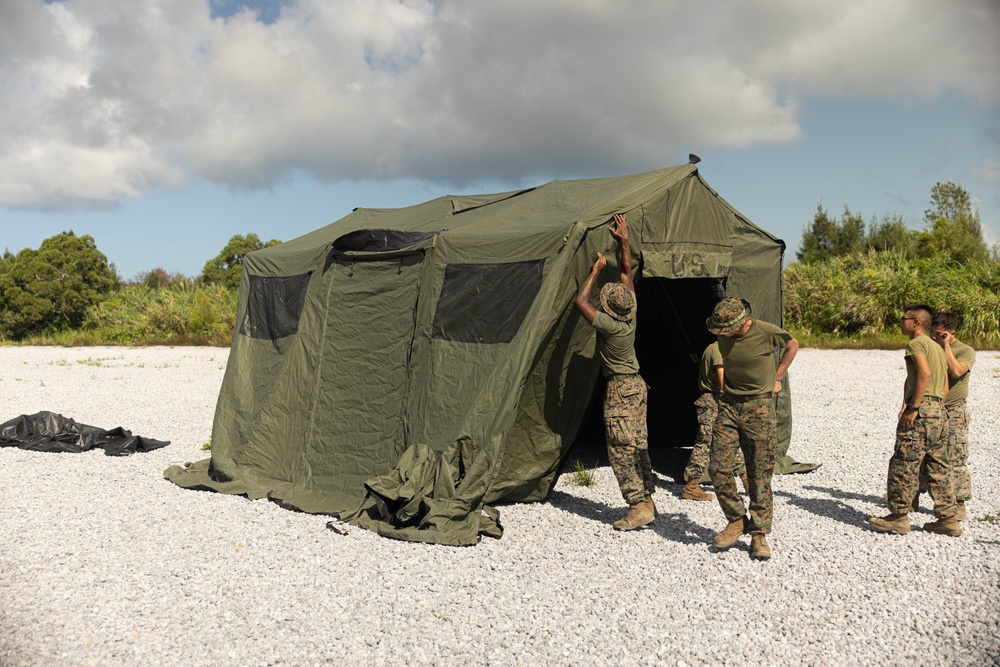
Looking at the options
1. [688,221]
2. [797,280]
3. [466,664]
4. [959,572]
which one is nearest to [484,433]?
[466,664]

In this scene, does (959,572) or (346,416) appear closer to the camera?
(959,572)

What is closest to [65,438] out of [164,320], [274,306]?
[274,306]

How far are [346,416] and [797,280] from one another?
18.7m

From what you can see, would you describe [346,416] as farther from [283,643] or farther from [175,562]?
[283,643]

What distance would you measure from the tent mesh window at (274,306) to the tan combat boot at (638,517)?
370cm

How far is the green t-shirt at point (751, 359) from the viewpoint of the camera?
5102mm

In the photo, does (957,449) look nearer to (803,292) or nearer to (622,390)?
(622,390)

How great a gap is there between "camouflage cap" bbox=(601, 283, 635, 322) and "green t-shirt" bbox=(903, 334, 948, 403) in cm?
195

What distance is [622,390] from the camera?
18.7ft

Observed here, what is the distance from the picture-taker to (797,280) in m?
22.6

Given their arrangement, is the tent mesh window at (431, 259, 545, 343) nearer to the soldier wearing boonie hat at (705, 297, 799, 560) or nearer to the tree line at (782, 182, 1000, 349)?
the soldier wearing boonie hat at (705, 297, 799, 560)

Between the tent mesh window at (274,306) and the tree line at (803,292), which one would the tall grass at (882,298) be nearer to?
the tree line at (803,292)

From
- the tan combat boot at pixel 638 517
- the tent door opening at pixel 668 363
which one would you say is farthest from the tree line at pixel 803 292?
the tan combat boot at pixel 638 517

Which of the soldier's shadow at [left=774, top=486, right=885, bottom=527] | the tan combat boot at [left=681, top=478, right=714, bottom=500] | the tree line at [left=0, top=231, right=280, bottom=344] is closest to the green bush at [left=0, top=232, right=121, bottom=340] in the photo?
the tree line at [left=0, top=231, right=280, bottom=344]
